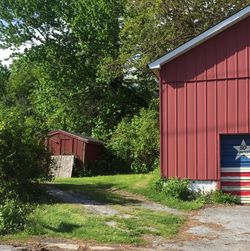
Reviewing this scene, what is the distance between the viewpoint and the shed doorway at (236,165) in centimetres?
1722

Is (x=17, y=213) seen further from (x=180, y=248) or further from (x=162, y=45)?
(x=162, y=45)

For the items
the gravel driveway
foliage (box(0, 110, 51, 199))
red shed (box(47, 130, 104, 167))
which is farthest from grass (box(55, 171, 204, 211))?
red shed (box(47, 130, 104, 167))

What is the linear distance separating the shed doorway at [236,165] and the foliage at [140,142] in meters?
10.7

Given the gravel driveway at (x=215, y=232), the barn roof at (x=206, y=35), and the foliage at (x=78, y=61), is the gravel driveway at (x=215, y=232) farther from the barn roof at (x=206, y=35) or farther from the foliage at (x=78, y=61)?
the foliage at (x=78, y=61)

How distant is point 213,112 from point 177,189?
2823 millimetres

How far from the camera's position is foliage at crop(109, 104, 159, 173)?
28609 mm

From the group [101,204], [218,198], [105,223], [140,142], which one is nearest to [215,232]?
[105,223]

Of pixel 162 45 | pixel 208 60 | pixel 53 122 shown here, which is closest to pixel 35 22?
pixel 53 122

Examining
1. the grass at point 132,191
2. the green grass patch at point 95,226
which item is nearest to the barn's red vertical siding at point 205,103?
the grass at point 132,191

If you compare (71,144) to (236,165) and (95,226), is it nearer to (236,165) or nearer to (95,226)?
(236,165)

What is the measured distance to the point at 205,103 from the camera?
17453mm

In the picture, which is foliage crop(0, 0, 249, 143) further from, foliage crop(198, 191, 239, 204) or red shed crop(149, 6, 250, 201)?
foliage crop(198, 191, 239, 204)

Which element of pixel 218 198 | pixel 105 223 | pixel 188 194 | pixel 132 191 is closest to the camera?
pixel 105 223

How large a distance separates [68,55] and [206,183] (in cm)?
2324
